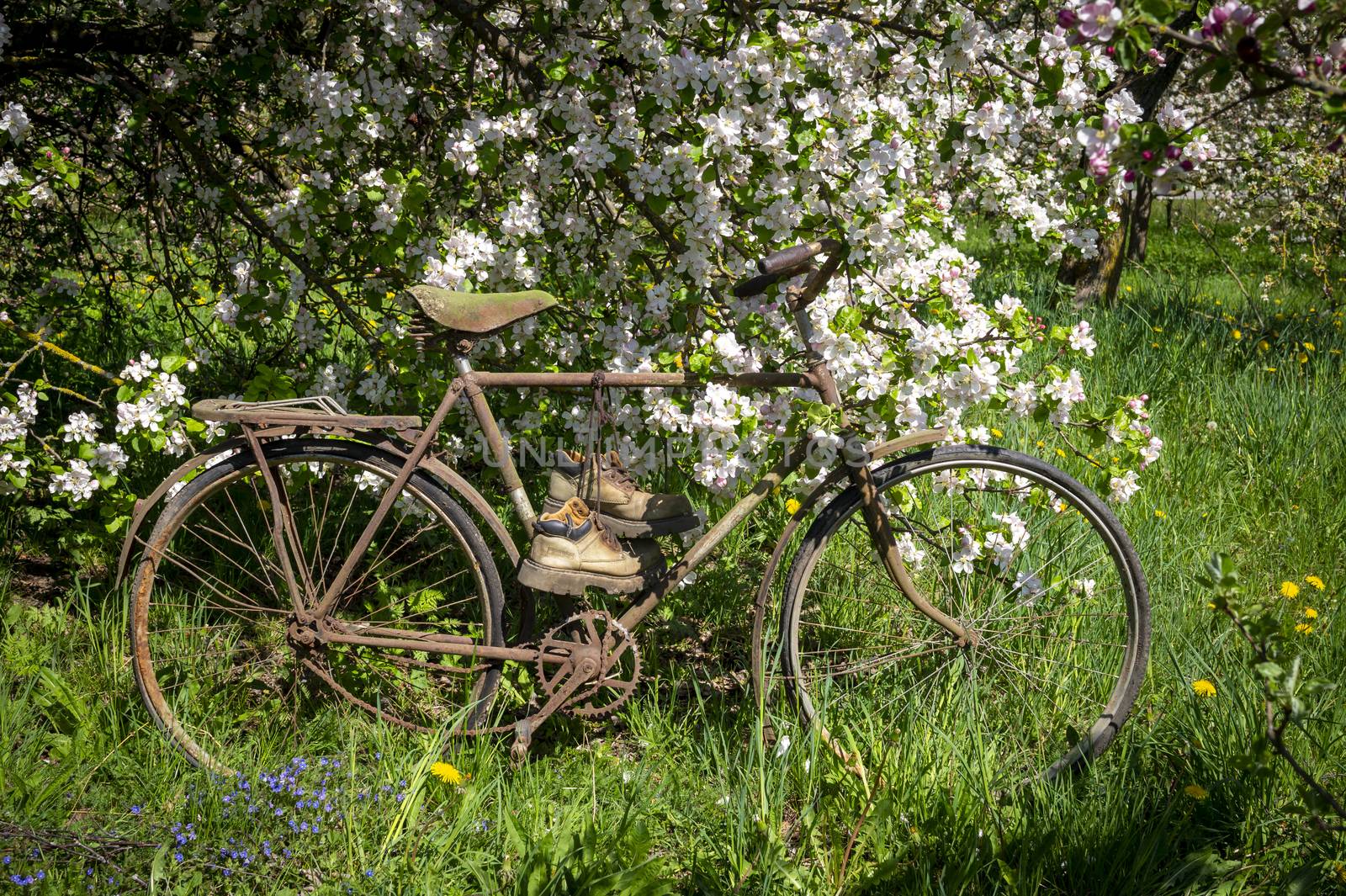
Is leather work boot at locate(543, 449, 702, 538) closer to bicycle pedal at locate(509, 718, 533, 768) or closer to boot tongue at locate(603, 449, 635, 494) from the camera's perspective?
boot tongue at locate(603, 449, 635, 494)

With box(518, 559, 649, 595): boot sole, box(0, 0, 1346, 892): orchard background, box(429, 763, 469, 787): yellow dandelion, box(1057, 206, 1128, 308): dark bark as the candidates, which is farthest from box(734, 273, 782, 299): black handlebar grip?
box(1057, 206, 1128, 308): dark bark

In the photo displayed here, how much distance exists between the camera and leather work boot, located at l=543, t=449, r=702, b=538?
275 cm

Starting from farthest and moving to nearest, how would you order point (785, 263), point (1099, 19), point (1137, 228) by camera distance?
point (1137, 228) < point (785, 263) < point (1099, 19)

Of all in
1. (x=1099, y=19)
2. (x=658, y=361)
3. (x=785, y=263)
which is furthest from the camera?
(x=658, y=361)

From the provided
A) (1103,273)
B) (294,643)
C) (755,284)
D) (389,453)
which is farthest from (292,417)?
(1103,273)

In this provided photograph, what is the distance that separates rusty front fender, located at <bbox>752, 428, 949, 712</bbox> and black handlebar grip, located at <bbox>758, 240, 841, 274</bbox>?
20.7 inches

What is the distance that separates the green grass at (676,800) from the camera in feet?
7.58

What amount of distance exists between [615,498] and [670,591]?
36 cm

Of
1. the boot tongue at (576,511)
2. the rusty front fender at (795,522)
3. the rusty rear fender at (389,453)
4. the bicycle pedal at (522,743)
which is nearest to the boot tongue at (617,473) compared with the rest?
the boot tongue at (576,511)

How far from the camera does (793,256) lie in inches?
95.8

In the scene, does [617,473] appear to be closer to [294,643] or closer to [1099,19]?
[294,643]

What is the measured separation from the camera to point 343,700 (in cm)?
293

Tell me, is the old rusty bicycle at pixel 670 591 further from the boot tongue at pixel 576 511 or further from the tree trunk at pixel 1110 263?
the tree trunk at pixel 1110 263

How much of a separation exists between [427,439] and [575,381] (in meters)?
0.41
